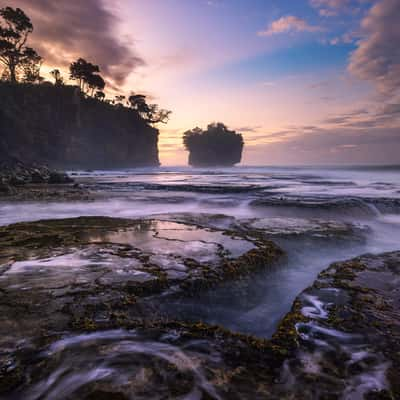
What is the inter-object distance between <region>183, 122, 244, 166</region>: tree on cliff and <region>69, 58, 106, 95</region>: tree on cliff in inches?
2331

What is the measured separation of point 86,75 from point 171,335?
73556 mm

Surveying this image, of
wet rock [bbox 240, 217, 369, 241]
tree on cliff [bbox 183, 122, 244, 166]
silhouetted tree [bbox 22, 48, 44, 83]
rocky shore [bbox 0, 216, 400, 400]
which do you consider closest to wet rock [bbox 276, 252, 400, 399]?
rocky shore [bbox 0, 216, 400, 400]

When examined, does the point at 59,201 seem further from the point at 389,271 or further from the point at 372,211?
the point at 372,211

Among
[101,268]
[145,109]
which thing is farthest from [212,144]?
[101,268]

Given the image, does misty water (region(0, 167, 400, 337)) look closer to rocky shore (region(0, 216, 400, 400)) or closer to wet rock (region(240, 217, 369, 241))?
wet rock (region(240, 217, 369, 241))

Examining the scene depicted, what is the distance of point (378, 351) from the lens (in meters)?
2.18

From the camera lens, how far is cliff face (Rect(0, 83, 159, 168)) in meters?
45.9

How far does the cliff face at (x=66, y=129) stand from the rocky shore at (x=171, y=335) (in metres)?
42.8

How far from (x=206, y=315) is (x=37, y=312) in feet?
5.34

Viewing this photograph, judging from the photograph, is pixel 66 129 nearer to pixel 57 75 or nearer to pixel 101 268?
pixel 57 75

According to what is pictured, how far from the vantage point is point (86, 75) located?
209 feet

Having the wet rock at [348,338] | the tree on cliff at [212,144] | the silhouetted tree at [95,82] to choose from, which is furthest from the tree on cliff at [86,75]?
the wet rock at [348,338]

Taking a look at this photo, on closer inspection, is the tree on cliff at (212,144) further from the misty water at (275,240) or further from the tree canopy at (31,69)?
the misty water at (275,240)

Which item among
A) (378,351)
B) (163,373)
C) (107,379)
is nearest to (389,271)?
(378,351)
